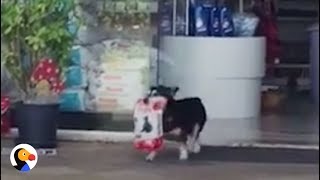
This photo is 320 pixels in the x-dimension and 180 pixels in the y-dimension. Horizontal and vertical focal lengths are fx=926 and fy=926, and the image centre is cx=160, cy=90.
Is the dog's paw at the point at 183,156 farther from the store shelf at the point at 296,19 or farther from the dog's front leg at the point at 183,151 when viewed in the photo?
the store shelf at the point at 296,19

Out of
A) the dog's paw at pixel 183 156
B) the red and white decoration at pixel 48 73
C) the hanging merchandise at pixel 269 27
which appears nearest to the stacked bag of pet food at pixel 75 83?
the red and white decoration at pixel 48 73

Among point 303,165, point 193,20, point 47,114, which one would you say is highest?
point 193,20

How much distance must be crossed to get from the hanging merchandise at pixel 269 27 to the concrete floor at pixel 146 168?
2.26 m

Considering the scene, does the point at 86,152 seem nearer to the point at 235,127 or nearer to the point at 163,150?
the point at 163,150

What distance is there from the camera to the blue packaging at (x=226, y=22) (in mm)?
8508

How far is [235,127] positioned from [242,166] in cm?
172

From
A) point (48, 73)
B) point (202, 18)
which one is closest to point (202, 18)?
point (202, 18)

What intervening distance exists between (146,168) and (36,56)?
1.38 meters

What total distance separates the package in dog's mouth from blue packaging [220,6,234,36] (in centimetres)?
177

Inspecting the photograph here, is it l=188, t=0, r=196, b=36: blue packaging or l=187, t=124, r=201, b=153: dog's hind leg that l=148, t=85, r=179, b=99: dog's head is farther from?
l=188, t=0, r=196, b=36: blue packaging

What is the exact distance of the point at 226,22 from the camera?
8680mm

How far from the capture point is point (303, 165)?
7.09 meters

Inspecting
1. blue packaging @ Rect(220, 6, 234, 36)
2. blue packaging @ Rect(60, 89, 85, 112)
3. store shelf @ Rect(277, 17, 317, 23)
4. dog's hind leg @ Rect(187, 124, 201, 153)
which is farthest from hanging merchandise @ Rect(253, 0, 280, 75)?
dog's hind leg @ Rect(187, 124, 201, 153)

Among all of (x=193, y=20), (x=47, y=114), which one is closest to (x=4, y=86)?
(x=47, y=114)
